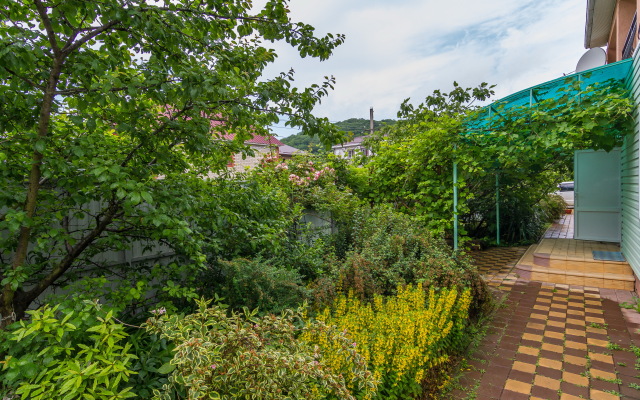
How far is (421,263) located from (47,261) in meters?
3.50

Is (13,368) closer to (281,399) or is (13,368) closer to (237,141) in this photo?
(281,399)

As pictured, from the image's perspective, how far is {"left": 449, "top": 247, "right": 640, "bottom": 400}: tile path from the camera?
2.58 meters

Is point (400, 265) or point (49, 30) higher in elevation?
point (49, 30)

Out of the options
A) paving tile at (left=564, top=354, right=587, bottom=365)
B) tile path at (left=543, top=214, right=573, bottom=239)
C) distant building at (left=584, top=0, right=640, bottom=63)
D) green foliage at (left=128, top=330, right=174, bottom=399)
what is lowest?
tile path at (left=543, top=214, right=573, bottom=239)

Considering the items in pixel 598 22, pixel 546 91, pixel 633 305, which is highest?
pixel 598 22

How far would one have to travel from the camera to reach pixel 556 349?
3.20m

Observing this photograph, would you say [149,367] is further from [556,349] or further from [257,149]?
[556,349]

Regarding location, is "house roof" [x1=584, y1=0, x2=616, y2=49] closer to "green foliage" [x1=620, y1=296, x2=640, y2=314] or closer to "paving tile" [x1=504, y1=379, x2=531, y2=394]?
"green foliage" [x1=620, y1=296, x2=640, y2=314]

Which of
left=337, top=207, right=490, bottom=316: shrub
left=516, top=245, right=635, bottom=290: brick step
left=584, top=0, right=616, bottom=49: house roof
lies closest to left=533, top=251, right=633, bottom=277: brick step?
left=516, top=245, right=635, bottom=290: brick step

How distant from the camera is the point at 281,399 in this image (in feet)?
5.09

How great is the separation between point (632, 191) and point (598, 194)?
1.89 m

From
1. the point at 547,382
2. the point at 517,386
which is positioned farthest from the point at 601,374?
the point at 517,386

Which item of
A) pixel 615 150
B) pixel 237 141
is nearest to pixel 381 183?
pixel 237 141

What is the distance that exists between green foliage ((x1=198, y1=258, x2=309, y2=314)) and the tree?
620 mm
